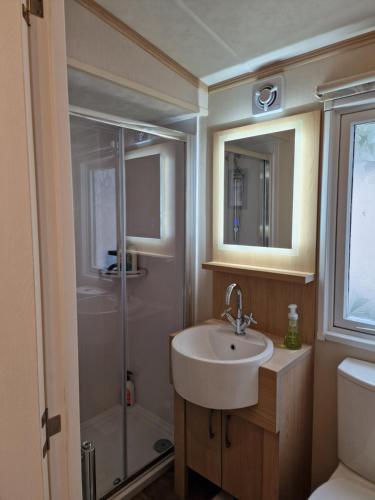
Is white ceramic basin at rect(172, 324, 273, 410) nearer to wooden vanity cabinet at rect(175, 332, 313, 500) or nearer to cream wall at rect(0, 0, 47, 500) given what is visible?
wooden vanity cabinet at rect(175, 332, 313, 500)

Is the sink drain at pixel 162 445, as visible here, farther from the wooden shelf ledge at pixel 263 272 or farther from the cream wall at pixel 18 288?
the cream wall at pixel 18 288

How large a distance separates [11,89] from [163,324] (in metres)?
1.82

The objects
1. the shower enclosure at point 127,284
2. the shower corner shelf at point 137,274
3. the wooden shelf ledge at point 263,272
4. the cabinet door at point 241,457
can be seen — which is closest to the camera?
the cabinet door at point 241,457

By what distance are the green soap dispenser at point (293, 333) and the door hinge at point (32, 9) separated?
1482 mm

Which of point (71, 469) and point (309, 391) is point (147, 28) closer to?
point (71, 469)

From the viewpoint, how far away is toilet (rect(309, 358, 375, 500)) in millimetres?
1315

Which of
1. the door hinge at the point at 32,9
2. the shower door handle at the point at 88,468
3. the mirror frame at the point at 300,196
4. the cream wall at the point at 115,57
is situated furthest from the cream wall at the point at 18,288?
the mirror frame at the point at 300,196

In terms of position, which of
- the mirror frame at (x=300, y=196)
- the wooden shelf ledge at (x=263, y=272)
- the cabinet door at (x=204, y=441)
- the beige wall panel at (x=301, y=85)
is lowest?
the cabinet door at (x=204, y=441)

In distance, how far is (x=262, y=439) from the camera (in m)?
1.48

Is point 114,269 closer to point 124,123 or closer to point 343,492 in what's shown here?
point 124,123

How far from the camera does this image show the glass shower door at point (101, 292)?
201 centimetres

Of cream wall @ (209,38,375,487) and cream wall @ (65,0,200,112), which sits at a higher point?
cream wall @ (65,0,200,112)

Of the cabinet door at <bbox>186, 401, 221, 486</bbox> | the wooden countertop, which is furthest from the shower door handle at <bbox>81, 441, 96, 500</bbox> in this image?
the wooden countertop

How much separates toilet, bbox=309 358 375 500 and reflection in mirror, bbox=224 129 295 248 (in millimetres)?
668
